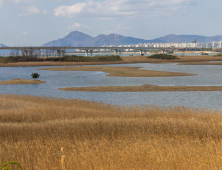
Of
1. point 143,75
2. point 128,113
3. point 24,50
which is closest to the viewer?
point 128,113

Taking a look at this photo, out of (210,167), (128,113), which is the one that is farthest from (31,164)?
(128,113)

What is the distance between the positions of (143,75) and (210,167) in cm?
5215

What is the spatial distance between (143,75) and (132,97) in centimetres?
2803

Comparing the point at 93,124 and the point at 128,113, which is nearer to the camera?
the point at 93,124

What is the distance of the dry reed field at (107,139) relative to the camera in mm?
9117

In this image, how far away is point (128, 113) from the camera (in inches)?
770

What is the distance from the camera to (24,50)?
601ft

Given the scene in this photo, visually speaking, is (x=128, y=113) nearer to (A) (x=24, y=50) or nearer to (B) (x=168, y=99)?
(B) (x=168, y=99)

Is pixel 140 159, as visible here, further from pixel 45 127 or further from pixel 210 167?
pixel 45 127

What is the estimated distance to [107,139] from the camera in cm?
1302

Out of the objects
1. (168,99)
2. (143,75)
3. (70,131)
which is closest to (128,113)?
(70,131)

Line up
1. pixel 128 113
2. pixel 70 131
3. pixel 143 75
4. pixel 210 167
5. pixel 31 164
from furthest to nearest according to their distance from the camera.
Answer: pixel 143 75, pixel 128 113, pixel 70 131, pixel 31 164, pixel 210 167

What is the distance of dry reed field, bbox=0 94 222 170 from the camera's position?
9.12 m

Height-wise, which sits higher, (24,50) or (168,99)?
(24,50)
